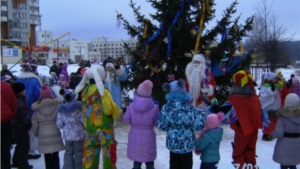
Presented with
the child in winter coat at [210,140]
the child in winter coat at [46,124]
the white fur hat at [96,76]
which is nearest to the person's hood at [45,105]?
the child in winter coat at [46,124]

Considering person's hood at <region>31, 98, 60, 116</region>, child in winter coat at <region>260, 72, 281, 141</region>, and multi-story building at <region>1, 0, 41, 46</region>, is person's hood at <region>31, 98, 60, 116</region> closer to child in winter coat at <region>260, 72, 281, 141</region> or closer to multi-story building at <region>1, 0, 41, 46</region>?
child in winter coat at <region>260, 72, 281, 141</region>

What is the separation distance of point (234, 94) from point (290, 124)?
887 millimetres

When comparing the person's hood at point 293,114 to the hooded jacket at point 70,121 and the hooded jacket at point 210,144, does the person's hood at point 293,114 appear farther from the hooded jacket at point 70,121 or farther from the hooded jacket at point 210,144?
the hooded jacket at point 70,121

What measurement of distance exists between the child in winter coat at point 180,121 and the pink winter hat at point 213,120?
0.12 m

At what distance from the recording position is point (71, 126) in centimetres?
494

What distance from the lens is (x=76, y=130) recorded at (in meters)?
4.94

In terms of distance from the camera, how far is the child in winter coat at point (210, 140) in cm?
444

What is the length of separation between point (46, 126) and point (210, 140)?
A: 2600mm

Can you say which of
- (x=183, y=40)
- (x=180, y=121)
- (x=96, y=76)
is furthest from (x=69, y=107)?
(x=183, y=40)

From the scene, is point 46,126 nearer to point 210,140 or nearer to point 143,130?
point 143,130

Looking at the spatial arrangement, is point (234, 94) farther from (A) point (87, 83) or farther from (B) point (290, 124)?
(A) point (87, 83)

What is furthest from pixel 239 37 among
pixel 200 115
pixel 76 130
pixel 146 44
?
pixel 76 130

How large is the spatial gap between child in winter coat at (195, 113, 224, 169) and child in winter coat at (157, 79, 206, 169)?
14 centimetres

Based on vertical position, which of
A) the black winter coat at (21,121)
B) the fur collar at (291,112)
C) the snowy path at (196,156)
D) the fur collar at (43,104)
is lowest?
the snowy path at (196,156)
